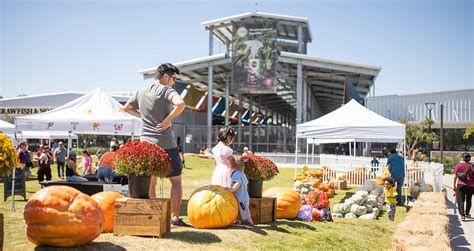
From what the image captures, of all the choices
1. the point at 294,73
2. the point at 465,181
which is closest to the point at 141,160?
the point at 465,181

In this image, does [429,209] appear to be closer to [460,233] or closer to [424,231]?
[460,233]

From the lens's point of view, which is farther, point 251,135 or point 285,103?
point 285,103

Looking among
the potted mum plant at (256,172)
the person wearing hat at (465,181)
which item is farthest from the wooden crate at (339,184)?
the potted mum plant at (256,172)

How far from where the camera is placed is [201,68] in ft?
140

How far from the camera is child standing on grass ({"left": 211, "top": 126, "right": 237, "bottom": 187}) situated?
7496 mm

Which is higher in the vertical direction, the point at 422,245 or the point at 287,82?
the point at 287,82

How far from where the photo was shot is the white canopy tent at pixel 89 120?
1288cm

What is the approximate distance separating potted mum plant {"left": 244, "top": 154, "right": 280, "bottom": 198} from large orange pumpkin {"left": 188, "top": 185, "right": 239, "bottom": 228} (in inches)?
36.0

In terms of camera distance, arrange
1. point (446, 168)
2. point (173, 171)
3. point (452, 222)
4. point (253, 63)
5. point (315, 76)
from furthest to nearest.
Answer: point (315, 76), point (253, 63), point (446, 168), point (452, 222), point (173, 171)

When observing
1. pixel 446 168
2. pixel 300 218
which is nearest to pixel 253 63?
pixel 446 168

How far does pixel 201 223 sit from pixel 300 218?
10.1ft

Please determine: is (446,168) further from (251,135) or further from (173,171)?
(173,171)

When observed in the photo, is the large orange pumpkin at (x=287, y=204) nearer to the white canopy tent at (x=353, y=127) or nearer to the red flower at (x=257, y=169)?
the red flower at (x=257, y=169)

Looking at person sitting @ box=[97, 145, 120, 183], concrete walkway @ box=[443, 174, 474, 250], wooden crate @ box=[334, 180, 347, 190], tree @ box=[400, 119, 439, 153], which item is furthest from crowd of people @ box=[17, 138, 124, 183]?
tree @ box=[400, 119, 439, 153]
